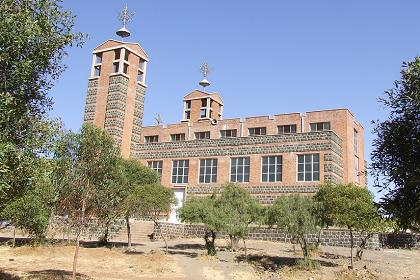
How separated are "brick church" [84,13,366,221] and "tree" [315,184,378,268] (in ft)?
46.4

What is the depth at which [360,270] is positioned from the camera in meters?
24.3

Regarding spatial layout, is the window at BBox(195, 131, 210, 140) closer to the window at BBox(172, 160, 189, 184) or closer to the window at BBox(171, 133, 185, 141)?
the window at BBox(171, 133, 185, 141)

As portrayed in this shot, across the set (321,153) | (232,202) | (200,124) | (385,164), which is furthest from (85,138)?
(200,124)

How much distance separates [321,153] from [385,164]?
82.8ft

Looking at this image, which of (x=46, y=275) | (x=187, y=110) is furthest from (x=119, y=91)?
(x=46, y=275)

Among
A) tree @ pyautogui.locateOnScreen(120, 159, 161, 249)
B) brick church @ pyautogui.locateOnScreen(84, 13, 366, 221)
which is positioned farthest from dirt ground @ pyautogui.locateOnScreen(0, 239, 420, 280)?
brick church @ pyautogui.locateOnScreen(84, 13, 366, 221)

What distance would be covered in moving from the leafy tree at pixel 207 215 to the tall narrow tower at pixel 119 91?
22.1 m

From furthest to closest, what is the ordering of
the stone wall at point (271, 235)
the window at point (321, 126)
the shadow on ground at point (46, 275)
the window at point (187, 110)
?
1. the window at point (187, 110)
2. the window at point (321, 126)
3. the stone wall at point (271, 235)
4. the shadow on ground at point (46, 275)

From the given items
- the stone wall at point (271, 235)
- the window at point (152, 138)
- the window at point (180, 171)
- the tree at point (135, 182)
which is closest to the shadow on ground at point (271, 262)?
the tree at point (135, 182)

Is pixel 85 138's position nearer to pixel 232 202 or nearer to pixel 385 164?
pixel 385 164

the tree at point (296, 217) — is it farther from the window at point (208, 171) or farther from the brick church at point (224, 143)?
the window at point (208, 171)

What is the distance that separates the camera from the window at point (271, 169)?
4284 centimetres

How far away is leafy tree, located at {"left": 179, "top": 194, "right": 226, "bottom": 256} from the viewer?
28406 mm

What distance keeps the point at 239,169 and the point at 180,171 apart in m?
7.46
